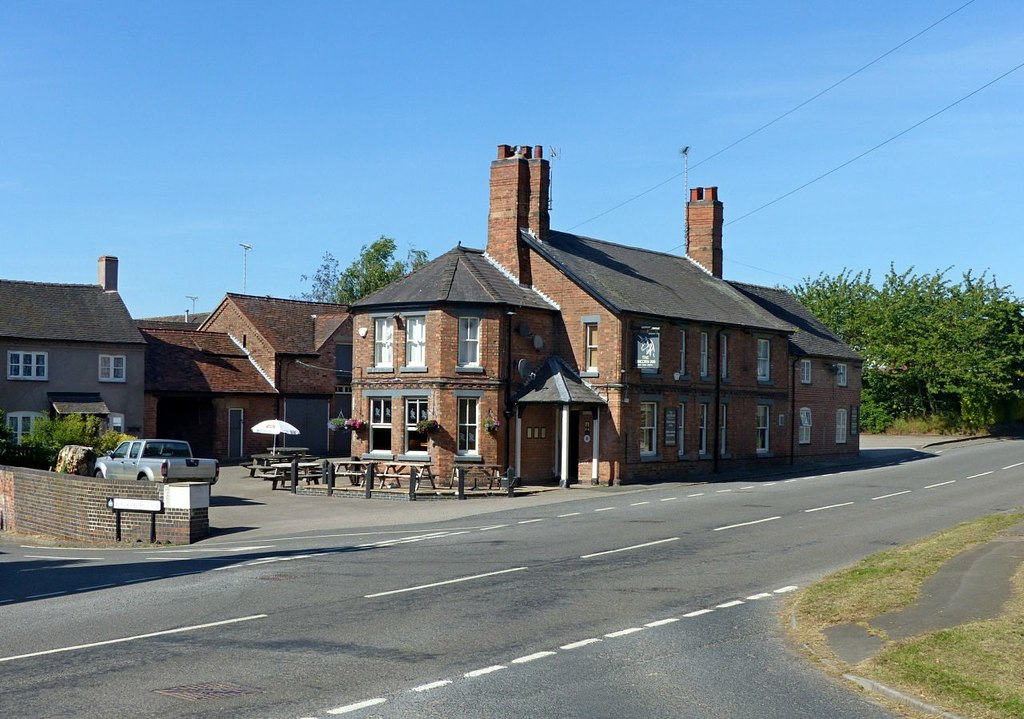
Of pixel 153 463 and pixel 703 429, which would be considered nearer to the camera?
pixel 153 463

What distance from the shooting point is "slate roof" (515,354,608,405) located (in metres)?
37.4

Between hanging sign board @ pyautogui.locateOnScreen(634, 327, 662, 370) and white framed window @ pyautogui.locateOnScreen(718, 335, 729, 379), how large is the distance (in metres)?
5.56

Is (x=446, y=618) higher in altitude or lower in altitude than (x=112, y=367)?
lower

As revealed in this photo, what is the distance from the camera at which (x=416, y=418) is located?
38.5m

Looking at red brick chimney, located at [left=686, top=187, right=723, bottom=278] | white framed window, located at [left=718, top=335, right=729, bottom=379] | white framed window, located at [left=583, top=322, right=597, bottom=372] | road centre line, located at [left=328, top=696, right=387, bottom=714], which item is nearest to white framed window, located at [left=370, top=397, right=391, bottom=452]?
white framed window, located at [left=583, top=322, right=597, bottom=372]

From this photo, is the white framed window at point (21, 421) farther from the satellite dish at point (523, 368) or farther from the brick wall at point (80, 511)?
the satellite dish at point (523, 368)

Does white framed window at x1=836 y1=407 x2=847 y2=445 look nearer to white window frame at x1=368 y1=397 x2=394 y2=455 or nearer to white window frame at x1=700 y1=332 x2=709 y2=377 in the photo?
white window frame at x1=700 y1=332 x2=709 y2=377

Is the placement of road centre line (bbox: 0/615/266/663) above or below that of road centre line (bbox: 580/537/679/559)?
above

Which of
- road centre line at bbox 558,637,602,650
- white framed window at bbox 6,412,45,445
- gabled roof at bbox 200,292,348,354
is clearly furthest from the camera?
gabled roof at bbox 200,292,348,354

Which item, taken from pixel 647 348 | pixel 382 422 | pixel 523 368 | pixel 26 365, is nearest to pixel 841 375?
pixel 647 348

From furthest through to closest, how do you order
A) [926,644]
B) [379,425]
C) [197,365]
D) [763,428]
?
[197,365], [763,428], [379,425], [926,644]

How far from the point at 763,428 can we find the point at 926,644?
37.1 metres

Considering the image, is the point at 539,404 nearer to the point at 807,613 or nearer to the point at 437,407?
the point at 437,407

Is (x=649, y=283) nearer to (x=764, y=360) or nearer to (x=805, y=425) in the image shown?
(x=764, y=360)
